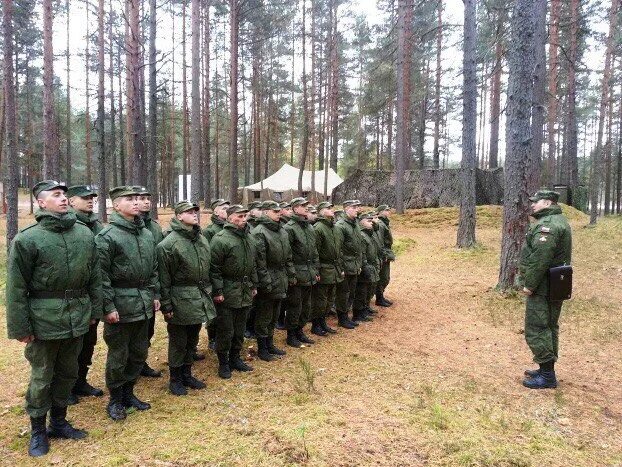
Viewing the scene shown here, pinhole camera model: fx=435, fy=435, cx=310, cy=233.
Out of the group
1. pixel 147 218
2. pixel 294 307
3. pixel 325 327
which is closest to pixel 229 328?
pixel 294 307

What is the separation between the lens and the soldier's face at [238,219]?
17.0 feet

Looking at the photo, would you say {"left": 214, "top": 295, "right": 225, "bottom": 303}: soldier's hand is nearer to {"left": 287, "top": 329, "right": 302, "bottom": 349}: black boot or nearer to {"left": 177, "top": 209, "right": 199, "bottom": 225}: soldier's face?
{"left": 177, "top": 209, "right": 199, "bottom": 225}: soldier's face

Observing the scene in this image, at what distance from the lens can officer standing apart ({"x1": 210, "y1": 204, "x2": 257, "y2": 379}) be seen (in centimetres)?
504

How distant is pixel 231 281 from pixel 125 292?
1.33m

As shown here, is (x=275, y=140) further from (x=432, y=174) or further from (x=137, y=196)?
(x=137, y=196)

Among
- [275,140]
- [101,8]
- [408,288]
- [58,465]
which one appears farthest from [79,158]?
[58,465]

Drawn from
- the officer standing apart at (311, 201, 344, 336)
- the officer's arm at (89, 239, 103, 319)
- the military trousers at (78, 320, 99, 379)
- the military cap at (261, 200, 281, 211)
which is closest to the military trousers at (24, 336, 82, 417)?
the officer's arm at (89, 239, 103, 319)

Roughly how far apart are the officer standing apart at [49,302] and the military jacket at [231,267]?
156cm

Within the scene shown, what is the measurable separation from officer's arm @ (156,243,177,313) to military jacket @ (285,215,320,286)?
214 cm

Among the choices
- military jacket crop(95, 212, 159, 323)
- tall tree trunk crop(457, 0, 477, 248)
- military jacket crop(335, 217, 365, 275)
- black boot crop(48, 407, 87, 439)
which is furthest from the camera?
tall tree trunk crop(457, 0, 477, 248)

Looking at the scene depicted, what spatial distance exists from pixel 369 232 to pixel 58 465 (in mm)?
5823

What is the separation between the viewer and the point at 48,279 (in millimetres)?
3447

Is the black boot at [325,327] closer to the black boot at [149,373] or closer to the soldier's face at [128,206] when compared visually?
the black boot at [149,373]

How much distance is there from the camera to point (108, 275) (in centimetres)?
401
